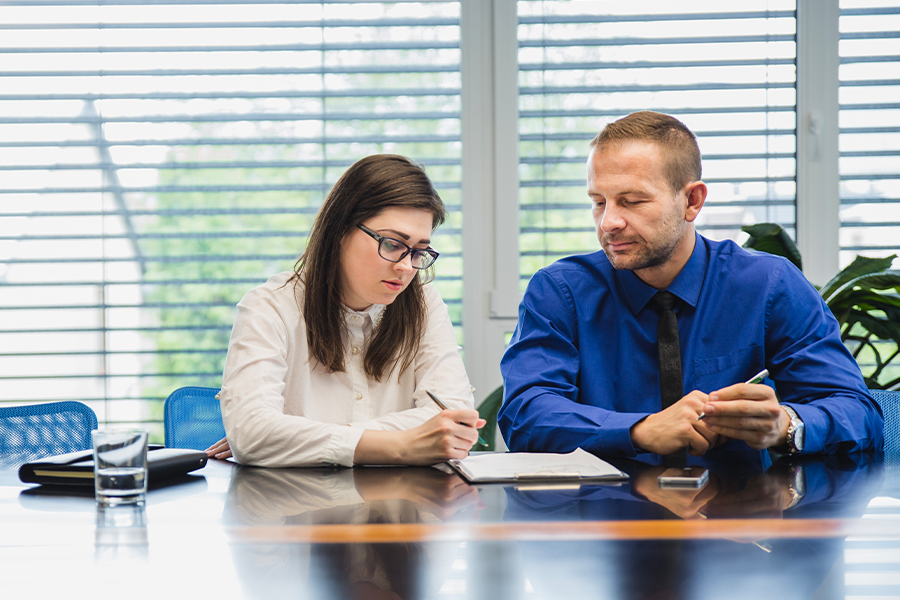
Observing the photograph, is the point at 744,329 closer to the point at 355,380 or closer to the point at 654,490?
the point at 654,490

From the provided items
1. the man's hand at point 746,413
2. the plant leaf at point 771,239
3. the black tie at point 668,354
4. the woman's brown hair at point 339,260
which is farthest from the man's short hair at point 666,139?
the plant leaf at point 771,239

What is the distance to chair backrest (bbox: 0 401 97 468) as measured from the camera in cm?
178

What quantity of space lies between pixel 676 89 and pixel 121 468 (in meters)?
2.48

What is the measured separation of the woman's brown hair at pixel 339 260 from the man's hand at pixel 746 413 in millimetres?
703

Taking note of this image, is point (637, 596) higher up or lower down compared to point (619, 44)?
lower down

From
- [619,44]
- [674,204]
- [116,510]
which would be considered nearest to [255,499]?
[116,510]

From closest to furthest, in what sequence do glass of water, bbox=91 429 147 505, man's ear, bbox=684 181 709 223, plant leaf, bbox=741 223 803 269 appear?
glass of water, bbox=91 429 147 505
man's ear, bbox=684 181 709 223
plant leaf, bbox=741 223 803 269

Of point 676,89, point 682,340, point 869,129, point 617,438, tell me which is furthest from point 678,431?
point 869,129

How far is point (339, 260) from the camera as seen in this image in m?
1.66

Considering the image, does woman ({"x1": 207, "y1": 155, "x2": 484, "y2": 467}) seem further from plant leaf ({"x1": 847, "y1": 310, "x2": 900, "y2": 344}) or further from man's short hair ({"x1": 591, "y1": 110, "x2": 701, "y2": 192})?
plant leaf ({"x1": 847, "y1": 310, "x2": 900, "y2": 344})

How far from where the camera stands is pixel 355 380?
5.44ft

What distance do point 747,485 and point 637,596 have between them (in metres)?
0.51

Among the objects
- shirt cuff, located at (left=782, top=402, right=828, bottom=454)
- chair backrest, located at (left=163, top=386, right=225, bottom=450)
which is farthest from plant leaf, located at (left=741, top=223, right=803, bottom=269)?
chair backrest, located at (left=163, top=386, right=225, bottom=450)

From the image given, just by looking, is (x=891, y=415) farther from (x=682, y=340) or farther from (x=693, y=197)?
(x=693, y=197)
